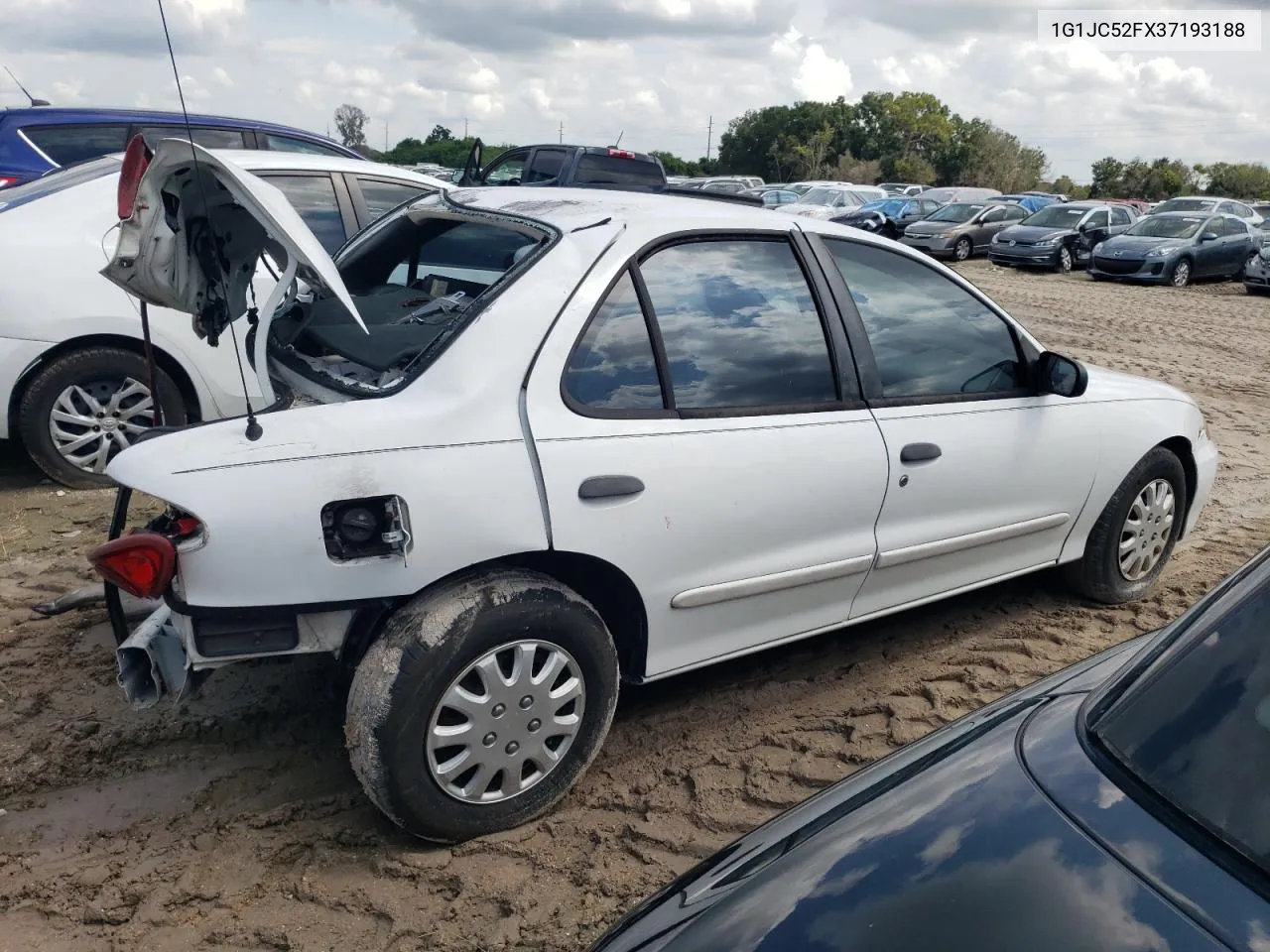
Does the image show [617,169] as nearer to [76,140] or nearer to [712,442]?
[76,140]

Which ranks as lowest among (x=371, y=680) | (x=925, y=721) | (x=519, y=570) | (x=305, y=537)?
(x=925, y=721)

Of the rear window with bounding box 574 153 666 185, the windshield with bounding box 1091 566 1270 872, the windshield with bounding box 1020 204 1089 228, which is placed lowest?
the windshield with bounding box 1091 566 1270 872

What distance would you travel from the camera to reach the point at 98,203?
5453mm

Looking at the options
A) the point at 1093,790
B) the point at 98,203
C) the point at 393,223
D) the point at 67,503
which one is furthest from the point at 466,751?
the point at 98,203

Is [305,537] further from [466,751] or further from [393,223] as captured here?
[393,223]

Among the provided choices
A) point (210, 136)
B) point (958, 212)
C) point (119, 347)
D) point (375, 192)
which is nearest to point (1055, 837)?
point (119, 347)

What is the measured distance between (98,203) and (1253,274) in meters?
18.9

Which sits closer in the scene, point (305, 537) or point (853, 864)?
point (853, 864)

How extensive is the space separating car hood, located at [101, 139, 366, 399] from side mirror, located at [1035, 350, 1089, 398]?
2467mm

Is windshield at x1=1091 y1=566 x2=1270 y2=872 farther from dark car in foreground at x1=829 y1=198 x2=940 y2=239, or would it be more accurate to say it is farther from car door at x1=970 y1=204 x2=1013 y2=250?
car door at x1=970 y1=204 x2=1013 y2=250

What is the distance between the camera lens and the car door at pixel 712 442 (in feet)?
9.53

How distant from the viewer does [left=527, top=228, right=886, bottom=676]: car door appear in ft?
9.53

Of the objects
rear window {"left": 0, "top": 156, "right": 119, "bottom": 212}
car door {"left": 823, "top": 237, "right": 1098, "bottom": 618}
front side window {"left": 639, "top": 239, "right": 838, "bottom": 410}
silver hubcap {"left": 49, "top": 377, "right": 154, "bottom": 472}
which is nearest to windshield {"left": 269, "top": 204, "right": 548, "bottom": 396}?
front side window {"left": 639, "top": 239, "right": 838, "bottom": 410}

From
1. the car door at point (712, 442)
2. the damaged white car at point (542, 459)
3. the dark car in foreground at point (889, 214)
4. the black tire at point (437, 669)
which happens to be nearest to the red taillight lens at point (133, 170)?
the damaged white car at point (542, 459)
